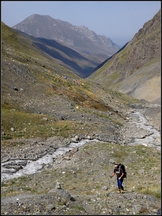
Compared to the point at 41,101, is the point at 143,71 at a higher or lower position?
higher

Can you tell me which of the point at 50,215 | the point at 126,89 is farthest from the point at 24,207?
the point at 126,89

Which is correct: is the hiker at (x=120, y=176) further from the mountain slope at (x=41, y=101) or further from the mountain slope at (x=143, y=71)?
the mountain slope at (x=143, y=71)

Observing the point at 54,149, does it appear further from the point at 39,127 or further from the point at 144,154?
the point at 144,154

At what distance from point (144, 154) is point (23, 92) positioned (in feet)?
97.3

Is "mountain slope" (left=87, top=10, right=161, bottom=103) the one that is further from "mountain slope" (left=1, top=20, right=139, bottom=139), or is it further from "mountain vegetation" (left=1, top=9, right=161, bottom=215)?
"mountain slope" (left=1, top=20, right=139, bottom=139)

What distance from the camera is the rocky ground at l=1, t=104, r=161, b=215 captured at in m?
16.7

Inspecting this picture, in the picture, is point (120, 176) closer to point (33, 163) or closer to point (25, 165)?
point (25, 165)

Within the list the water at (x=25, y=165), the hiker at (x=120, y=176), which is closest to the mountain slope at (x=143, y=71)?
the water at (x=25, y=165)

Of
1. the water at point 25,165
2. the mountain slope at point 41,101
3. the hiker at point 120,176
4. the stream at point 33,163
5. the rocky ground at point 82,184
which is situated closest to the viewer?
the rocky ground at point 82,184

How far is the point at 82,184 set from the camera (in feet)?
80.8

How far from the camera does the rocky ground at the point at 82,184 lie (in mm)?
16672

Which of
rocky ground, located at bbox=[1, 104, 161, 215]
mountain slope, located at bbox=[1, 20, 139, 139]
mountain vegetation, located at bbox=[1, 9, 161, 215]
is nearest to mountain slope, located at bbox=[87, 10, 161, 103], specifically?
mountain vegetation, located at bbox=[1, 9, 161, 215]

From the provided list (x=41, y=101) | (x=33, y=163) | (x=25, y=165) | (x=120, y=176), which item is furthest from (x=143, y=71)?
(x=120, y=176)

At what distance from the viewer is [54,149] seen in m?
37.3
